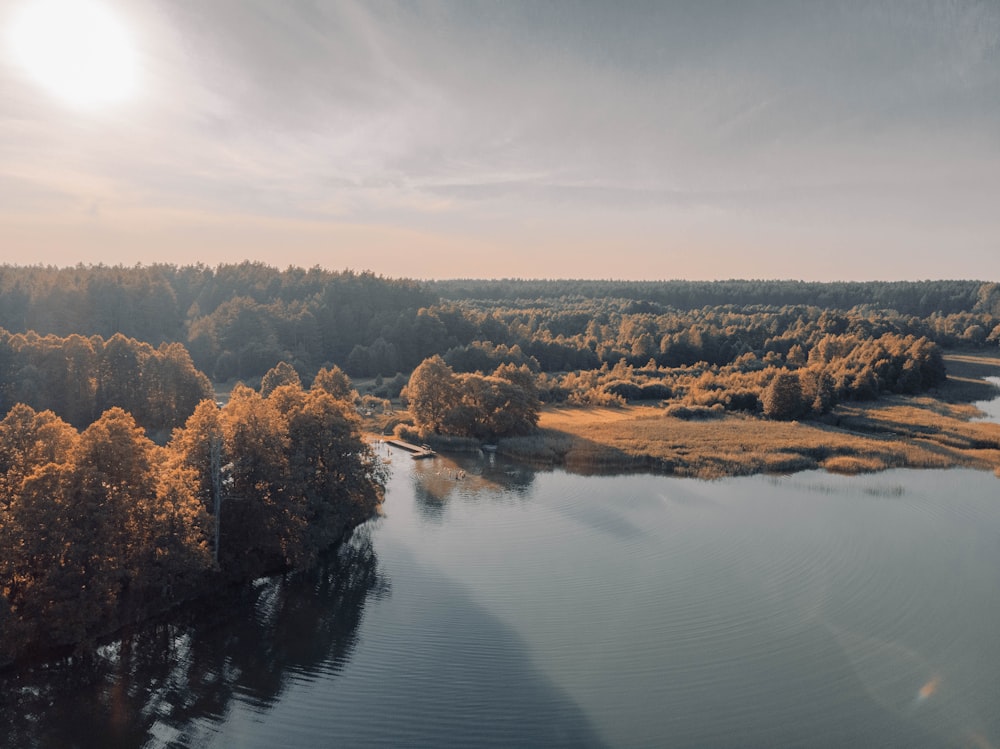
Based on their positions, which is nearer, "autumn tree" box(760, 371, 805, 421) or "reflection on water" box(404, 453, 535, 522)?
"reflection on water" box(404, 453, 535, 522)

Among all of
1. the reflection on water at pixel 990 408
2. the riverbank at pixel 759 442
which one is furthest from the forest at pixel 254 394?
the reflection on water at pixel 990 408

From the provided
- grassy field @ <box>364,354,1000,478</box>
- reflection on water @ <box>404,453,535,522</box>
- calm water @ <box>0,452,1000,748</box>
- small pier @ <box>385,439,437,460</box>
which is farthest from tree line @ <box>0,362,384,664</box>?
grassy field @ <box>364,354,1000,478</box>

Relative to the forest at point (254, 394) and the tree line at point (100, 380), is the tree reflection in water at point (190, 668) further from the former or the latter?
the tree line at point (100, 380)

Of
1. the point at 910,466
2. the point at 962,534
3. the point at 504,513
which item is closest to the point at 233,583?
the point at 504,513

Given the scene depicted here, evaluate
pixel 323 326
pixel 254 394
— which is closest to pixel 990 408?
pixel 254 394

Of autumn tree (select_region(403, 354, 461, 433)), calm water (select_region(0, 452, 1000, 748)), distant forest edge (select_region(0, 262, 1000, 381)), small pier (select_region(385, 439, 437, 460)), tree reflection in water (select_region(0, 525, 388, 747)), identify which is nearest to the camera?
tree reflection in water (select_region(0, 525, 388, 747))

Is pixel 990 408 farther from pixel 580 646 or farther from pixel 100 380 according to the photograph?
pixel 100 380

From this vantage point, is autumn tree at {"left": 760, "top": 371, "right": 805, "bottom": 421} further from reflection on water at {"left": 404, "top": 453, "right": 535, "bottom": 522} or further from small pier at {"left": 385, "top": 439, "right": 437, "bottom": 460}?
small pier at {"left": 385, "top": 439, "right": 437, "bottom": 460}
